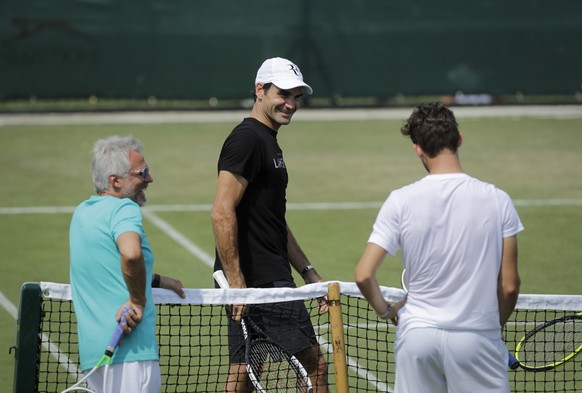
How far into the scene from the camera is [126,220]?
4.74 m

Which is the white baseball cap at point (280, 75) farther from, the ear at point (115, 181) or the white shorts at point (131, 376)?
the white shorts at point (131, 376)

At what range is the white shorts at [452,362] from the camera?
4.38m

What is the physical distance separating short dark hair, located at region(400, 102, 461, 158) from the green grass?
412 centimetres

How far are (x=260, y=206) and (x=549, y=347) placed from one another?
1.92 metres

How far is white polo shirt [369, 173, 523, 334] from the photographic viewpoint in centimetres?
439

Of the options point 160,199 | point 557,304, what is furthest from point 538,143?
point 557,304

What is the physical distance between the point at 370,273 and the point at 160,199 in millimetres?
10336

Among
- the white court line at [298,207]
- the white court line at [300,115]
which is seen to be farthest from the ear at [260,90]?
the white court line at [300,115]

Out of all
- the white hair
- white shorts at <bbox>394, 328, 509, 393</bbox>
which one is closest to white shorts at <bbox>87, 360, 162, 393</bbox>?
the white hair

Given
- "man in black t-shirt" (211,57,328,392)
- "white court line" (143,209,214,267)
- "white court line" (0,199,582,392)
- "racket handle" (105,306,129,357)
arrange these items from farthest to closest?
"white court line" (0,199,582,392) < "white court line" (143,209,214,267) < "man in black t-shirt" (211,57,328,392) < "racket handle" (105,306,129,357)

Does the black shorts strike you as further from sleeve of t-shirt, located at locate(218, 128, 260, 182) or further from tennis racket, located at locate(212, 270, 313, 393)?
sleeve of t-shirt, located at locate(218, 128, 260, 182)

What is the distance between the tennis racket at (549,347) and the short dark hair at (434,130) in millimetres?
1484

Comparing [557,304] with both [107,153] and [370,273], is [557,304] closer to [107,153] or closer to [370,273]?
[370,273]

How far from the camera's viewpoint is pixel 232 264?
5.54m
